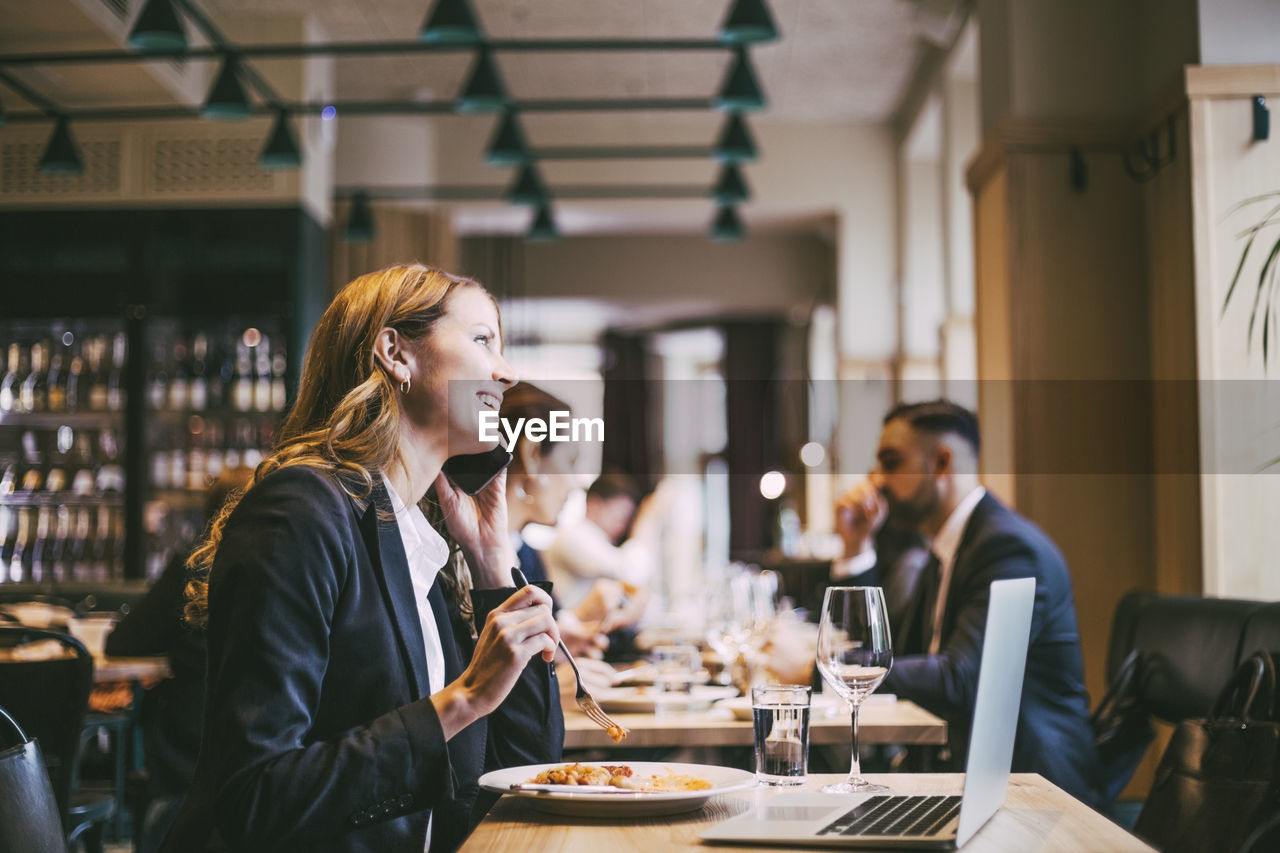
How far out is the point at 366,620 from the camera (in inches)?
56.4

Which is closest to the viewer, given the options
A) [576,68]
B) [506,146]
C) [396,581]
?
[396,581]

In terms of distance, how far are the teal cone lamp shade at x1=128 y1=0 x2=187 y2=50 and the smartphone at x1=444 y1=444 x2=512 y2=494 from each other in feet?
9.94

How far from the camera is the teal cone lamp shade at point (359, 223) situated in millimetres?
7414

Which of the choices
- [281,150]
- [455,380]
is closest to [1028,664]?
[455,380]

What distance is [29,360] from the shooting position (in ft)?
22.4

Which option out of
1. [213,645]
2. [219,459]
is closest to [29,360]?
[219,459]

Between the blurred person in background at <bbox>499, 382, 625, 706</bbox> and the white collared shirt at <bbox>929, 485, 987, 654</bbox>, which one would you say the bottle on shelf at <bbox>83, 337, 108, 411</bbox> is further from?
the white collared shirt at <bbox>929, 485, 987, 654</bbox>

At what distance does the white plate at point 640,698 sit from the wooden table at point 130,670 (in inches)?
53.7

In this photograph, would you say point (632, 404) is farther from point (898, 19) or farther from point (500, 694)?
point (500, 694)

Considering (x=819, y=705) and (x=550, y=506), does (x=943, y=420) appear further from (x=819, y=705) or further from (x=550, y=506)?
(x=819, y=705)

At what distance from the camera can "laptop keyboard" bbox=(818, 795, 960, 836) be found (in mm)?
1241

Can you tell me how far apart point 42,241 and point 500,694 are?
643 centimetres

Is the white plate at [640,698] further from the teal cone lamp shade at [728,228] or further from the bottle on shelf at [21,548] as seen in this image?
the teal cone lamp shade at [728,228]

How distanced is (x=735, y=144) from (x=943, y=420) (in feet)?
9.64
